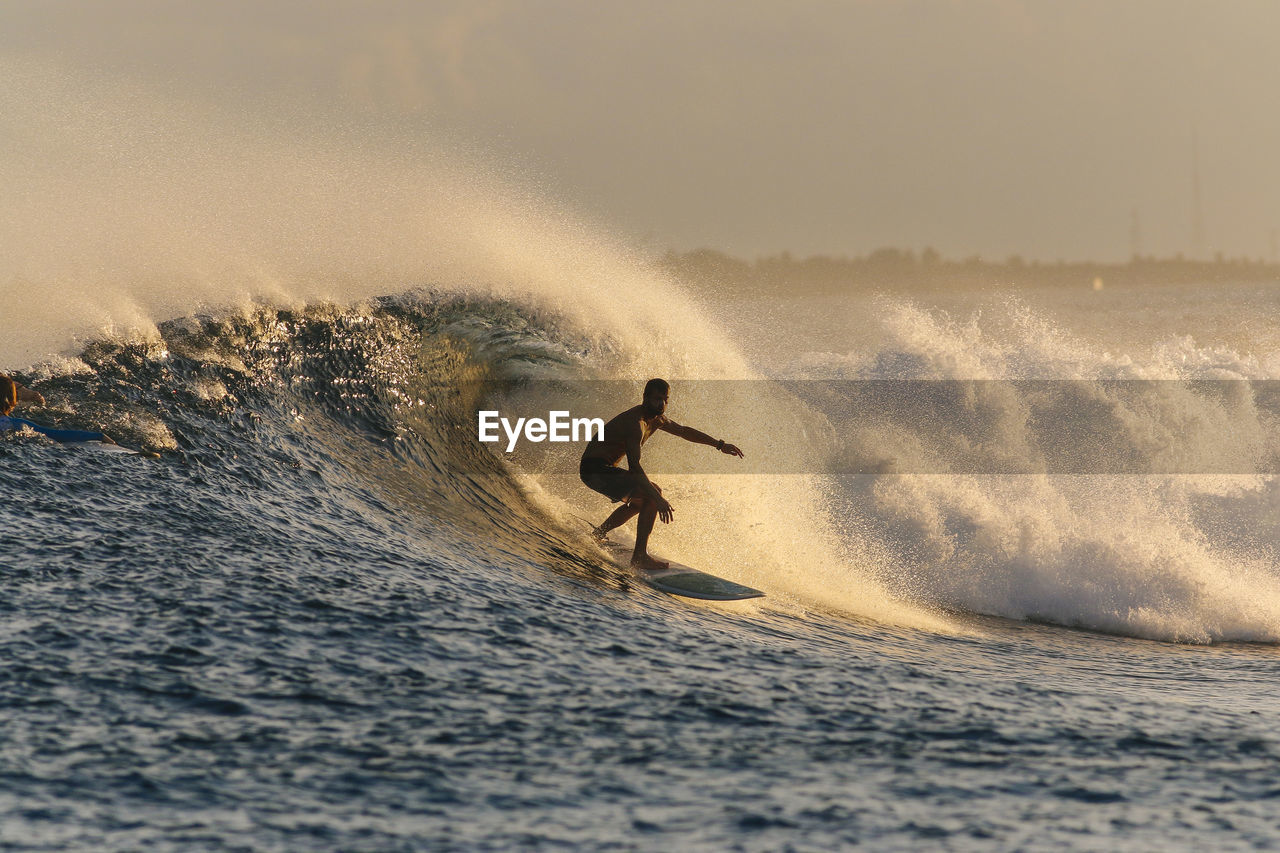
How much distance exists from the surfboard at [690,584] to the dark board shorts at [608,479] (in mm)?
560

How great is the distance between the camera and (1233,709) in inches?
257

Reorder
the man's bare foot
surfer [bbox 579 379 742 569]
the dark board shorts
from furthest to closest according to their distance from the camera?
the dark board shorts < surfer [bbox 579 379 742 569] < the man's bare foot

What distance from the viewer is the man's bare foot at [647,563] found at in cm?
883

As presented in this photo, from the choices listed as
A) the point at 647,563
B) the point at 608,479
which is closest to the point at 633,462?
the point at 608,479

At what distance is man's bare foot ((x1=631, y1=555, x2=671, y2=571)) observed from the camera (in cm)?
883

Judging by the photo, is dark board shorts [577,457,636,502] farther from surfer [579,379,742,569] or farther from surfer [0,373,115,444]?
surfer [0,373,115,444]

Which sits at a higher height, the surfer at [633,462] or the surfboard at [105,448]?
the surfer at [633,462]

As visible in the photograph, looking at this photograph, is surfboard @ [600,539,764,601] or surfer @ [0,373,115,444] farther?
surfboard @ [600,539,764,601]
